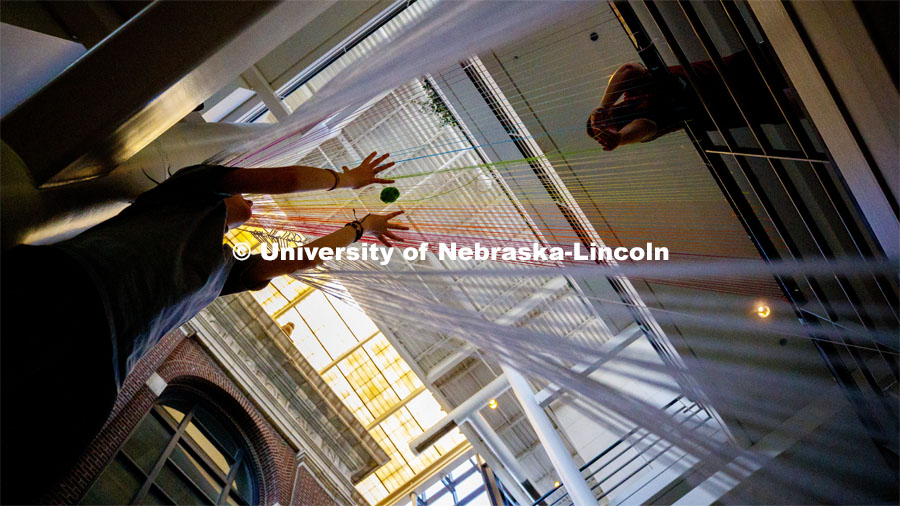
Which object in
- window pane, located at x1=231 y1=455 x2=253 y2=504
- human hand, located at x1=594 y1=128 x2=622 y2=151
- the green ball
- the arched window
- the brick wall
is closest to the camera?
the green ball

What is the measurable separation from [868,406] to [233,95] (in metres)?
6.78

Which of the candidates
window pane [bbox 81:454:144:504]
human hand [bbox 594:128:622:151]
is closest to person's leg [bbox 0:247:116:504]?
human hand [bbox 594:128:622:151]

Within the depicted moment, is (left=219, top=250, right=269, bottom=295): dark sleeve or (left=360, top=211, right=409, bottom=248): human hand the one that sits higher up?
(left=219, top=250, right=269, bottom=295): dark sleeve

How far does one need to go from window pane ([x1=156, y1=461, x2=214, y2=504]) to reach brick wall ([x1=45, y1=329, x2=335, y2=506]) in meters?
0.86

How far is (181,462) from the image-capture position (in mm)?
7695

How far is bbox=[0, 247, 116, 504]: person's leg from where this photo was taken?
1283 millimetres

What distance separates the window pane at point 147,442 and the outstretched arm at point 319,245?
5.88 metres

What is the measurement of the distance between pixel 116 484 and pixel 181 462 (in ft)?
3.98

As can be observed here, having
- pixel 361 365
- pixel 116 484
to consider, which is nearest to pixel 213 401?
pixel 116 484

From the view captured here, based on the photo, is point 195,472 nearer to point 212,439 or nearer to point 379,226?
point 212,439

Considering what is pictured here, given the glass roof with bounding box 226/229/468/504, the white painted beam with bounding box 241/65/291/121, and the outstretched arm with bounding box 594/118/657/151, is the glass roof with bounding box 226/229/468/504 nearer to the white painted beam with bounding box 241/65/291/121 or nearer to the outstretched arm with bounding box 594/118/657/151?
the white painted beam with bounding box 241/65/291/121

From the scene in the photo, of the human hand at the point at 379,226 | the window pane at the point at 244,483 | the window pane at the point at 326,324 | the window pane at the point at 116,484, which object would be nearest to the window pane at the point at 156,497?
the window pane at the point at 116,484

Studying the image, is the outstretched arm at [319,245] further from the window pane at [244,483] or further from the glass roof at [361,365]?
the glass roof at [361,365]

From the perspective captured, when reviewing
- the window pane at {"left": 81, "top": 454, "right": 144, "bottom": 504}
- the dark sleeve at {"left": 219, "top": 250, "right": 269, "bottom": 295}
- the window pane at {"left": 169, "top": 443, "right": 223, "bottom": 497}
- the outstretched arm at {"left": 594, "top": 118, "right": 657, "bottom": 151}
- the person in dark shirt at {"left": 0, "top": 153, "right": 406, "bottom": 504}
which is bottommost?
the window pane at {"left": 169, "top": 443, "right": 223, "bottom": 497}
